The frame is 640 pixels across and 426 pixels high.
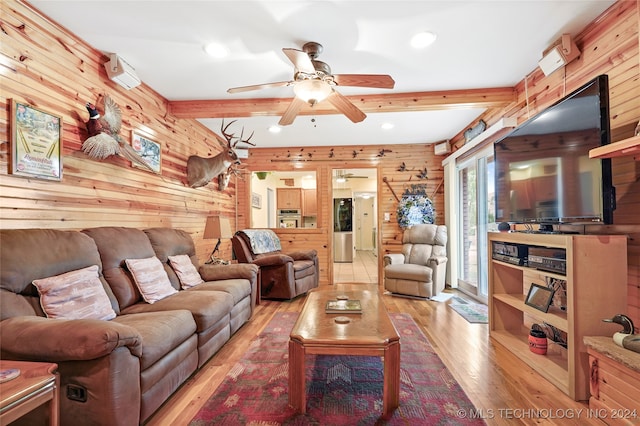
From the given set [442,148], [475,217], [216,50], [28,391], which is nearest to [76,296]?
[28,391]

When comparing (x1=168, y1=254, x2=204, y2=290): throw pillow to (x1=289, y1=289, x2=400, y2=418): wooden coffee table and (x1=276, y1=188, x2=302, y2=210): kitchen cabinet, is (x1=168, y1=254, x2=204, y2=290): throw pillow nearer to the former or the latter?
(x1=289, y1=289, x2=400, y2=418): wooden coffee table

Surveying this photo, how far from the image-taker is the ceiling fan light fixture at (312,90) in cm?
238

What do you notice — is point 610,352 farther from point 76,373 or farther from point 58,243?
point 58,243

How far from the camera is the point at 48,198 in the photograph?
210 cm

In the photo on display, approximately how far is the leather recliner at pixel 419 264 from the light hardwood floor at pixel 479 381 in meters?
0.95

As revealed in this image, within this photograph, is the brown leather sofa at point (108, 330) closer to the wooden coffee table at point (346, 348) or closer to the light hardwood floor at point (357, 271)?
the wooden coffee table at point (346, 348)

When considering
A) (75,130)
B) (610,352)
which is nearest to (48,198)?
(75,130)

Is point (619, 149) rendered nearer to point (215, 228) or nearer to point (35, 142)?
point (35, 142)

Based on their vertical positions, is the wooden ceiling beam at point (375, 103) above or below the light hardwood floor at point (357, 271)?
above

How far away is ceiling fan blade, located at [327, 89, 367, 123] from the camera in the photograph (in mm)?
2576

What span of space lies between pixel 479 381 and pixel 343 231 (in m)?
6.53

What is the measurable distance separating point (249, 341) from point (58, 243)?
5.55 ft

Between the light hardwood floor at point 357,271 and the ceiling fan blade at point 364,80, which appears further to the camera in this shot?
the light hardwood floor at point 357,271

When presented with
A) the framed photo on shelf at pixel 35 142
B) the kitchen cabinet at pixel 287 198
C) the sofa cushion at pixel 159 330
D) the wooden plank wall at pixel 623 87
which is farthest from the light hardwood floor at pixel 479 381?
the kitchen cabinet at pixel 287 198
